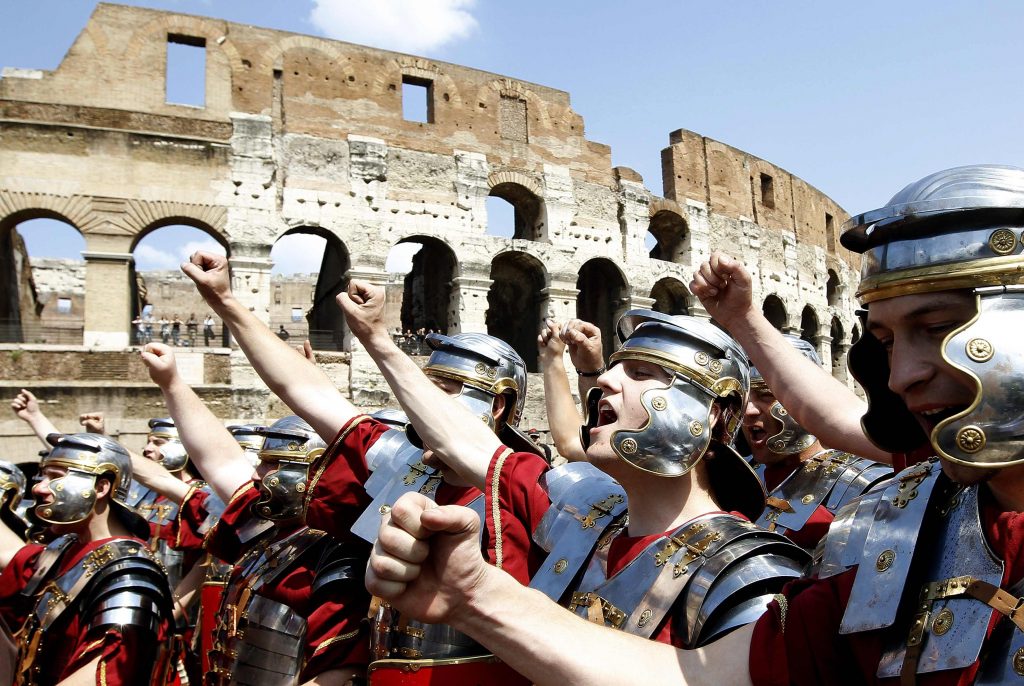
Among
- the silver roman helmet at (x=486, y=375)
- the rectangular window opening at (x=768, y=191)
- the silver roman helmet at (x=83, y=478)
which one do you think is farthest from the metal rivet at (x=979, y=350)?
the rectangular window opening at (x=768, y=191)

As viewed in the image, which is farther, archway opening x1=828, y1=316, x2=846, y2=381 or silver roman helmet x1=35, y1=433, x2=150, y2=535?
archway opening x1=828, y1=316, x2=846, y2=381

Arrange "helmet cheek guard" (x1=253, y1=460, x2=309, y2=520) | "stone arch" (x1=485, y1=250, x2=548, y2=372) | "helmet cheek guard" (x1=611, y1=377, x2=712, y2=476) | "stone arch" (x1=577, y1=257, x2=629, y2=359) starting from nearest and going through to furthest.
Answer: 1. "helmet cheek guard" (x1=611, y1=377, x2=712, y2=476)
2. "helmet cheek guard" (x1=253, y1=460, x2=309, y2=520)
3. "stone arch" (x1=485, y1=250, x2=548, y2=372)
4. "stone arch" (x1=577, y1=257, x2=629, y2=359)

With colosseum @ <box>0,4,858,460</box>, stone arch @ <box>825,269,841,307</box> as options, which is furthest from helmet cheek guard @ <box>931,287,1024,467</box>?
stone arch @ <box>825,269,841,307</box>

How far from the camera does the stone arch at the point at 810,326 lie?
28.0 meters

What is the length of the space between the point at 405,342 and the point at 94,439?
582 inches

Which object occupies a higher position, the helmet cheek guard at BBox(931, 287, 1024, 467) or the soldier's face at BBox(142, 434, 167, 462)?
the helmet cheek guard at BBox(931, 287, 1024, 467)

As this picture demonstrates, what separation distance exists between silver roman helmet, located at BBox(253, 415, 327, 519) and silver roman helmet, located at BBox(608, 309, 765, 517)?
249 centimetres

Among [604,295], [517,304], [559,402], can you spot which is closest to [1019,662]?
[559,402]

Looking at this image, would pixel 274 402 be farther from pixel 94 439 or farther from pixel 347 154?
pixel 94 439

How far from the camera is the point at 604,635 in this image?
1.65m

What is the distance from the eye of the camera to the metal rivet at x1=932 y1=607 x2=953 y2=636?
1.36 meters

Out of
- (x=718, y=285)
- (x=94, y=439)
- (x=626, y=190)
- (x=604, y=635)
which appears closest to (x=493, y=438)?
(x=718, y=285)

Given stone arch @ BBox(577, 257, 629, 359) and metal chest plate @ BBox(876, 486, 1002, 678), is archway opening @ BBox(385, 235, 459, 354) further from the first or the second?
metal chest plate @ BBox(876, 486, 1002, 678)

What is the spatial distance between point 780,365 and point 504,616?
152 centimetres
